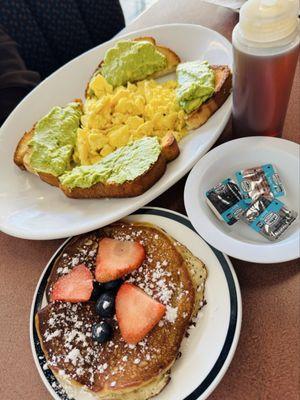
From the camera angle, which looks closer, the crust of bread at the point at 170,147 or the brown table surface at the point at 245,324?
the brown table surface at the point at 245,324

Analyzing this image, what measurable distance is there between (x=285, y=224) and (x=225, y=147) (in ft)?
0.78

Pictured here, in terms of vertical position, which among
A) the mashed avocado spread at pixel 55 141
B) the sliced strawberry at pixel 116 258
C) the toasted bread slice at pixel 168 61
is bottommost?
the sliced strawberry at pixel 116 258

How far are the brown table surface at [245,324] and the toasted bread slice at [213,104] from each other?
88mm

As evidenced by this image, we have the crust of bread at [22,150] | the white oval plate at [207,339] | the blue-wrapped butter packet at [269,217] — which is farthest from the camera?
the crust of bread at [22,150]

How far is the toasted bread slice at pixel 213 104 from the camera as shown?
3.60 feet

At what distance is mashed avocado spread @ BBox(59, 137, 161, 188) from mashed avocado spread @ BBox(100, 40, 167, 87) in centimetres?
31

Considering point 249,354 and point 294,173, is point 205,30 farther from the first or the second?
point 249,354

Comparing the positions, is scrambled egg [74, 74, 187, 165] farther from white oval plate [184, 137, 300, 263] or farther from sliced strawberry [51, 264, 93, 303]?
sliced strawberry [51, 264, 93, 303]

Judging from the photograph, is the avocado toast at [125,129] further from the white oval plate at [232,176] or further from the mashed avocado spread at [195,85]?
the white oval plate at [232,176]

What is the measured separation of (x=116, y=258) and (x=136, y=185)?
20 centimetres

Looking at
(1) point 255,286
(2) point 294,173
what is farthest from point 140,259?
(2) point 294,173

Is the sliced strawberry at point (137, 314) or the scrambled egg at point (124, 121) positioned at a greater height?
the scrambled egg at point (124, 121)

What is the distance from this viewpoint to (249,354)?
79 cm

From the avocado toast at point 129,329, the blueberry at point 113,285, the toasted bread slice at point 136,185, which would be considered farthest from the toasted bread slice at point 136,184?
the blueberry at point 113,285
